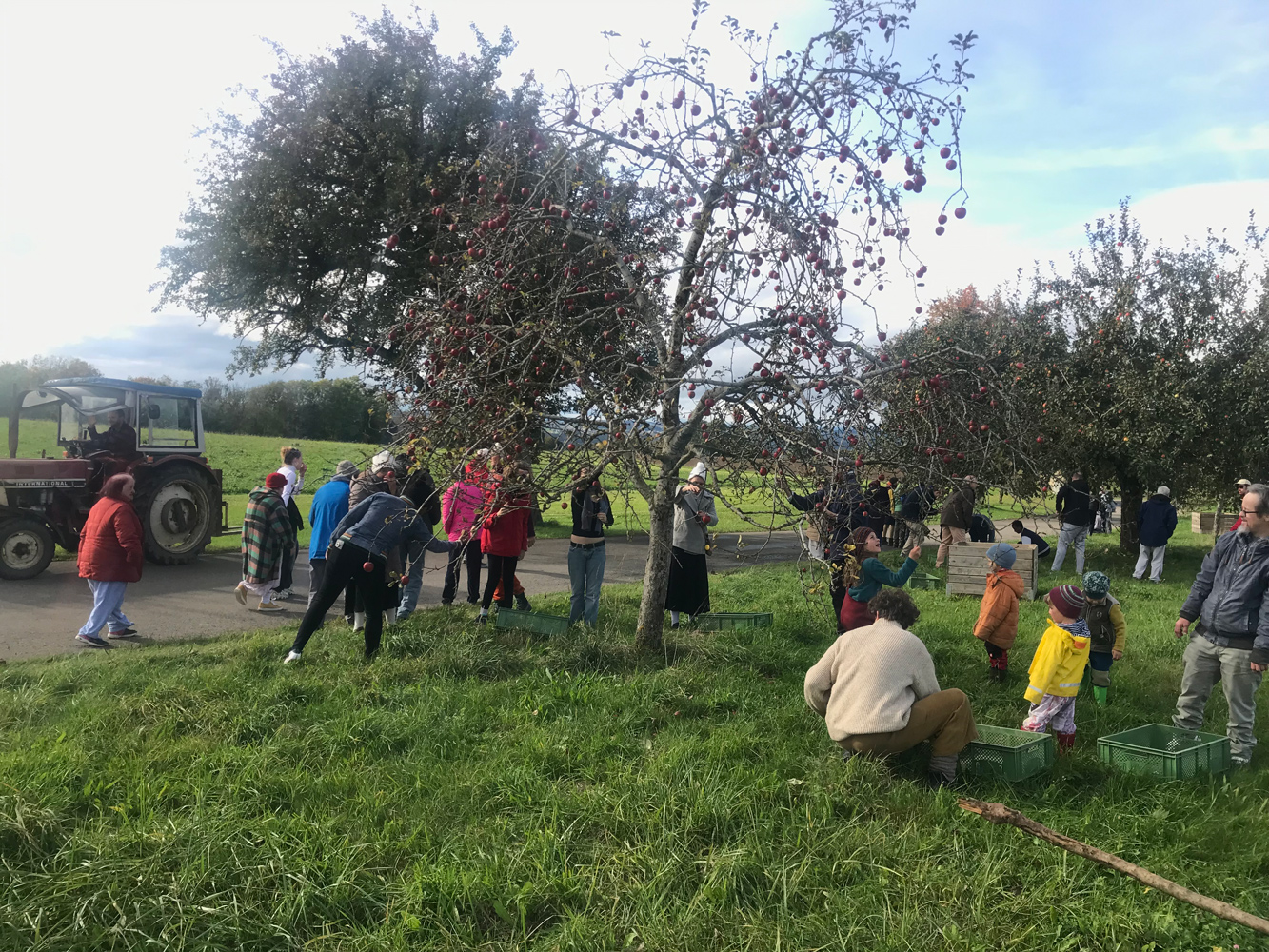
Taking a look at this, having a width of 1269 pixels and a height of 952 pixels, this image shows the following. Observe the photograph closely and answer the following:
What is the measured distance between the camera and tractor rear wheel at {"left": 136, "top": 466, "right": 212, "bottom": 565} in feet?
36.9

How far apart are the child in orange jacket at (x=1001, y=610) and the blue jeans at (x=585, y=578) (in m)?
3.31

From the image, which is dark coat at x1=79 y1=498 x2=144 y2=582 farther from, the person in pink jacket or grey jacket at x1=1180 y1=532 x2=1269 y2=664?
grey jacket at x1=1180 y1=532 x2=1269 y2=664

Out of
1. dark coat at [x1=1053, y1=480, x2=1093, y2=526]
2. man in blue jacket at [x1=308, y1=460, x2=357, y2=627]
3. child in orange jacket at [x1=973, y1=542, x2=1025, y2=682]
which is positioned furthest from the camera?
dark coat at [x1=1053, y1=480, x2=1093, y2=526]

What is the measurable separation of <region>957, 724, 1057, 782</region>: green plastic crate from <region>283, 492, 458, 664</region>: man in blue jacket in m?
4.09

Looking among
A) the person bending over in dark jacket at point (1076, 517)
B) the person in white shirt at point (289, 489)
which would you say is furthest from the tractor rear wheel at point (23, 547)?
the person bending over in dark jacket at point (1076, 517)

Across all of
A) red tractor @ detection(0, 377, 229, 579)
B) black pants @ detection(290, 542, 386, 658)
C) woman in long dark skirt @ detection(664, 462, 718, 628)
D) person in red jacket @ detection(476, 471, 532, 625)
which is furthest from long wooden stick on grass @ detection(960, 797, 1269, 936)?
red tractor @ detection(0, 377, 229, 579)

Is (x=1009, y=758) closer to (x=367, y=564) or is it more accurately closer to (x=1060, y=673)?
(x=1060, y=673)

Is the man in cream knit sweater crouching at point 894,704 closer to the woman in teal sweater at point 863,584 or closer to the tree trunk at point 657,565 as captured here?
the woman in teal sweater at point 863,584

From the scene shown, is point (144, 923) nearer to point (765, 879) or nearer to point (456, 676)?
point (765, 879)

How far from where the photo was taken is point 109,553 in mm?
7098

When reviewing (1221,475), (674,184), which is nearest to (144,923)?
(674,184)

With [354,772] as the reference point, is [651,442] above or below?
above

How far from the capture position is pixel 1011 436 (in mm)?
5344

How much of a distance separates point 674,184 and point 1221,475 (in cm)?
1274
